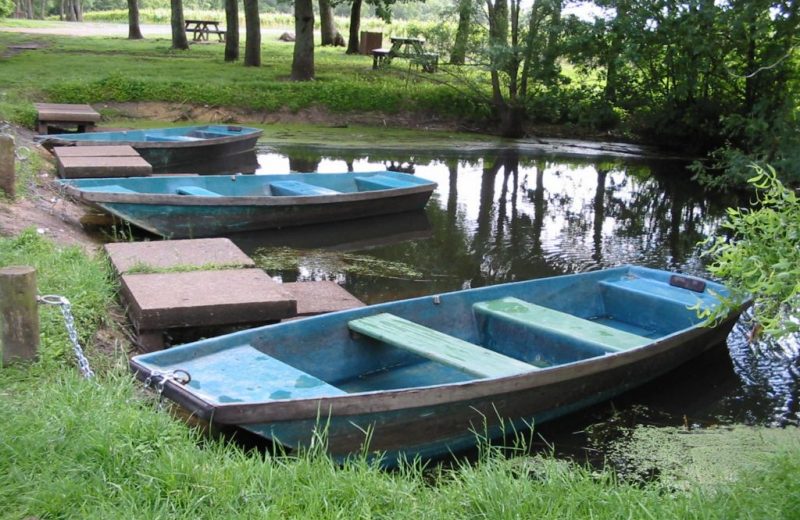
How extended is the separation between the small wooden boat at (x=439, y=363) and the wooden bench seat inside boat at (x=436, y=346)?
12 millimetres

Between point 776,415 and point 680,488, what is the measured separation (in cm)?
192

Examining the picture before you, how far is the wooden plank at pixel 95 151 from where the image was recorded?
11360mm

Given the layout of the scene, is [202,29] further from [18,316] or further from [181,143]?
[18,316]

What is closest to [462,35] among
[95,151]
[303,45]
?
[303,45]

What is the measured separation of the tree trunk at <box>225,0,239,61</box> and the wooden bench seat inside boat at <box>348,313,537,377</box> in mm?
19254

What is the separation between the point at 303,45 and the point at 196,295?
1529cm

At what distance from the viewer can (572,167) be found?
1781cm

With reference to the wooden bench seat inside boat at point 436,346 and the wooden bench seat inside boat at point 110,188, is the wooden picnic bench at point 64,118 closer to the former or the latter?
the wooden bench seat inside boat at point 110,188

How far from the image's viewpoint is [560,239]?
11.5m

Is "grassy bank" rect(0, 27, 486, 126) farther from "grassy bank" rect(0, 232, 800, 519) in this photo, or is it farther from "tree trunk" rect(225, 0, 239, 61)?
"grassy bank" rect(0, 232, 800, 519)

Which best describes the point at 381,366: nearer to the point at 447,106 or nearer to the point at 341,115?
the point at 341,115

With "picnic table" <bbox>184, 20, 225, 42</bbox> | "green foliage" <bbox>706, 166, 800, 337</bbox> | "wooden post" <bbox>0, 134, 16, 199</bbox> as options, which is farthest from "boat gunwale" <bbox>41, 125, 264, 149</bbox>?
"picnic table" <bbox>184, 20, 225, 42</bbox>

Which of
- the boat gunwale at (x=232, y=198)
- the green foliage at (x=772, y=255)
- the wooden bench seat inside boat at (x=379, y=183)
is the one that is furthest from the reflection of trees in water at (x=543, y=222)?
the green foliage at (x=772, y=255)

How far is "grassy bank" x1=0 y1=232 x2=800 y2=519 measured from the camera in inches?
132
